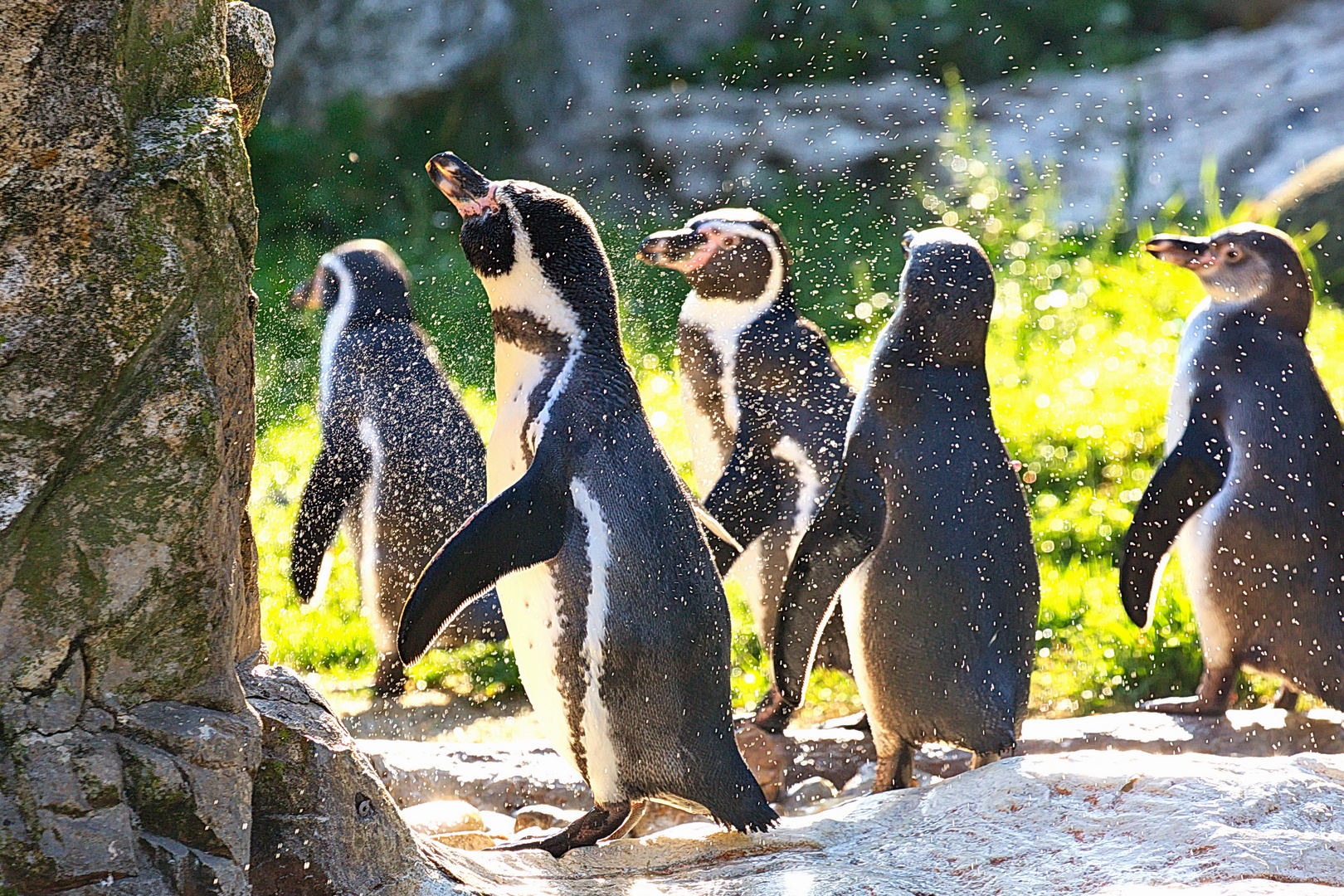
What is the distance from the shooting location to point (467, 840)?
2713mm

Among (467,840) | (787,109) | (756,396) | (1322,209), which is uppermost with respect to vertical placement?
(787,109)

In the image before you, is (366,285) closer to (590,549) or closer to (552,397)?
(552,397)

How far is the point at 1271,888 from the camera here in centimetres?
204

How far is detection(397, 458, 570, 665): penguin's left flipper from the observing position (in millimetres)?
2336

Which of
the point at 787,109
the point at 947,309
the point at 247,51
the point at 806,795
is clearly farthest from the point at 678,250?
the point at 787,109

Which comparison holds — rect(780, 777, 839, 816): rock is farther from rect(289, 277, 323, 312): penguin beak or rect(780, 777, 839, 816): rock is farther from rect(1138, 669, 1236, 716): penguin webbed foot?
rect(289, 277, 323, 312): penguin beak

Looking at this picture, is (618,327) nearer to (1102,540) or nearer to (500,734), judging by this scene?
(500,734)

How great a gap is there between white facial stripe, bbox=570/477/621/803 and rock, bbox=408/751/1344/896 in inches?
6.7

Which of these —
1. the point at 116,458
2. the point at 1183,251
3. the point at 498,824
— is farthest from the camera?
the point at 1183,251

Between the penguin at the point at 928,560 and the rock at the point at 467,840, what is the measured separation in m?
0.81

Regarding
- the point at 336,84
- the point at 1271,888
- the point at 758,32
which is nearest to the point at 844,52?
the point at 758,32

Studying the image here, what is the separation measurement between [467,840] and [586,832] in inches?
11.5

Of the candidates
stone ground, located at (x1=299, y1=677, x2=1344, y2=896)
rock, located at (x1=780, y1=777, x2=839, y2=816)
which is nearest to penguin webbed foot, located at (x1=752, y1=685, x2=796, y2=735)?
rock, located at (x1=780, y1=777, x2=839, y2=816)

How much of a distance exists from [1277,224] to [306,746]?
267 inches
